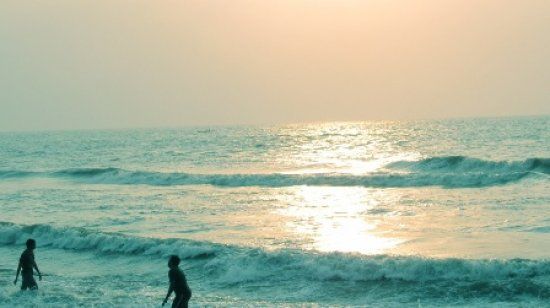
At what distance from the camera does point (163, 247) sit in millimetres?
22500

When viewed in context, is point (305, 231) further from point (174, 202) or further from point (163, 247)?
point (174, 202)

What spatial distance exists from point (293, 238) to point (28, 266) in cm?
862

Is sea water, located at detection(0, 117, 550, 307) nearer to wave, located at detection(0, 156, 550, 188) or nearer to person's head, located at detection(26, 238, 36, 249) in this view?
wave, located at detection(0, 156, 550, 188)

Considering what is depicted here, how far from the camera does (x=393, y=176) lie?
40594 mm

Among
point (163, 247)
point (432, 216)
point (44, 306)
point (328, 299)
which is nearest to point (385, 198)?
point (432, 216)

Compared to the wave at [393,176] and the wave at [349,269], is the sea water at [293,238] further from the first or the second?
the wave at [393,176]

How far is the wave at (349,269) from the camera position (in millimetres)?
16953

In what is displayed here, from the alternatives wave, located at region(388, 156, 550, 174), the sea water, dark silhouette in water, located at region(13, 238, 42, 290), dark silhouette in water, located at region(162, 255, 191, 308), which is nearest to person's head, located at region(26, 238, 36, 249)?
dark silhouette in water, located at region(13, 238, 42, 290)

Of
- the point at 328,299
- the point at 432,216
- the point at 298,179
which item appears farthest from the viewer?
the point at 298,179

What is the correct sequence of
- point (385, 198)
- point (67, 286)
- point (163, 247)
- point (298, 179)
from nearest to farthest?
point (67, 286)
point (163, 247)
point (385, 198)
point (298, 179)

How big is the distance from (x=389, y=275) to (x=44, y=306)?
7975 mm

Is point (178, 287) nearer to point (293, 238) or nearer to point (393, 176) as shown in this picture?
point (293, 238)

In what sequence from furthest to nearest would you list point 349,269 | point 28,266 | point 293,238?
point 293,238, point 349,269, point 28,266

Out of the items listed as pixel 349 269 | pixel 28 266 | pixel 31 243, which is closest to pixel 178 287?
pixel 31 243
